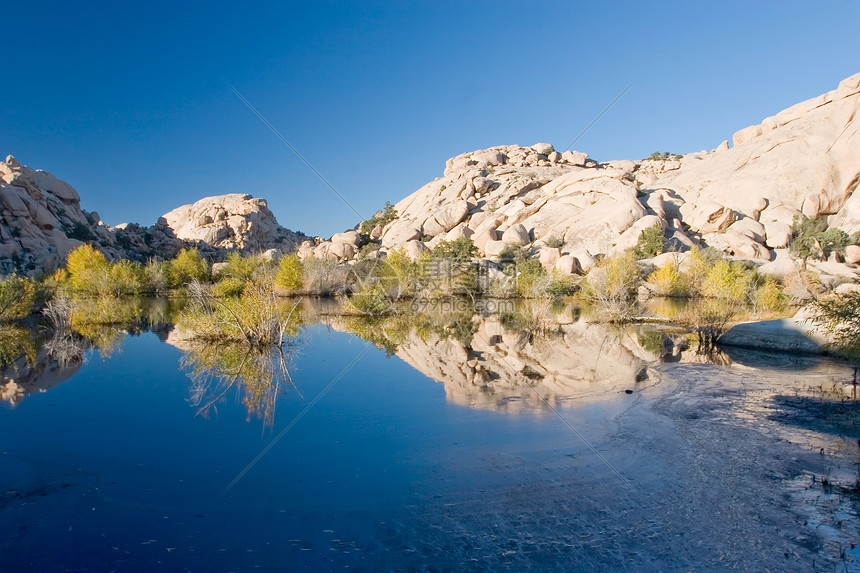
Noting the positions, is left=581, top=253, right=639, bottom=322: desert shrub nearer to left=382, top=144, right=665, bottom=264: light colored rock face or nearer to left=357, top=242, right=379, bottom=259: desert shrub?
left=382, top=144, right=665, bottom=264: light colored rock face

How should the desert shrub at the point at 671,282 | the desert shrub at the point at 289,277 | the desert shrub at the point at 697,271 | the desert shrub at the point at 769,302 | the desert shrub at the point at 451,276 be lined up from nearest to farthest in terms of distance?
the desert shrub at the point at 769,302, the desert shrub at the point at 451,276, the desert shrub at the point at 697,271, the desert shrub at the point at 671,282, the desert shrub at the point at 289,277

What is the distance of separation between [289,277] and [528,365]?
25.3m

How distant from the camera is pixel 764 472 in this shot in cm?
570

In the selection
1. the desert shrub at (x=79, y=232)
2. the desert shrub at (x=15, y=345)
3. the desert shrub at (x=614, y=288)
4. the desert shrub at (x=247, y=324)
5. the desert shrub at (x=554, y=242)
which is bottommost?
the desert shrub at (x=15, y=345)

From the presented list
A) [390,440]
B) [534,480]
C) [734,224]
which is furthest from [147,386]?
[734,224]

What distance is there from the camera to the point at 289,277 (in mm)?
34281

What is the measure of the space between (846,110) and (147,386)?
58.0 metres

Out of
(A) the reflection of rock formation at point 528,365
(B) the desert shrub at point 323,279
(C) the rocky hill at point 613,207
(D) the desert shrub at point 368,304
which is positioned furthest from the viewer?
(C) the rocky hill at point 613,207

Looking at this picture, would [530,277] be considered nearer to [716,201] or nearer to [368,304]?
[368,304]

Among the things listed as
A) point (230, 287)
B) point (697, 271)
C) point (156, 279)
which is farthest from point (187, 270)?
point (697, 271)

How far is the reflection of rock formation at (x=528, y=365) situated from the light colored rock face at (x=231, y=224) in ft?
197

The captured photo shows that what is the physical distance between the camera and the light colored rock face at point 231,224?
75.3 m

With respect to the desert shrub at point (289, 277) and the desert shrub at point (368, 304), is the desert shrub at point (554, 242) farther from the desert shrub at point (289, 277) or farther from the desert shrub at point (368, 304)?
the desert shrub at point (368, 304)

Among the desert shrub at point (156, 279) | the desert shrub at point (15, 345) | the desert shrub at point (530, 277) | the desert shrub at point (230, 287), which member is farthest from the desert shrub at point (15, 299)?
the desert shrub at point (530, 277)
